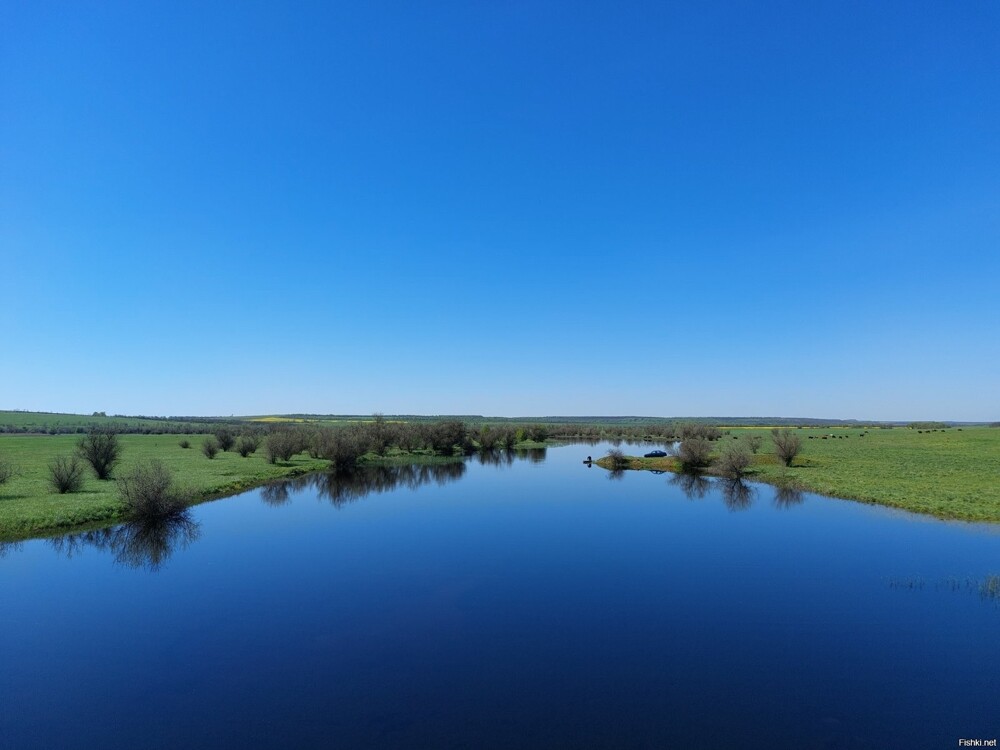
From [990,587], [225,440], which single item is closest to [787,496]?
[990,587]

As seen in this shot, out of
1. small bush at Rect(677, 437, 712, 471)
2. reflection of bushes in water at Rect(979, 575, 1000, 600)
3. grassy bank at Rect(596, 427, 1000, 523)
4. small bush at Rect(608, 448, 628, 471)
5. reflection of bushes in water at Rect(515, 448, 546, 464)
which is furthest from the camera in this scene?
reflection of bushes in water at Rect(515, 448, 546, 464)

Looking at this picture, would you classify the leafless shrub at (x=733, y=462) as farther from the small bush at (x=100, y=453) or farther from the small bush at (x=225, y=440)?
the small bush at (x=225, y=440)

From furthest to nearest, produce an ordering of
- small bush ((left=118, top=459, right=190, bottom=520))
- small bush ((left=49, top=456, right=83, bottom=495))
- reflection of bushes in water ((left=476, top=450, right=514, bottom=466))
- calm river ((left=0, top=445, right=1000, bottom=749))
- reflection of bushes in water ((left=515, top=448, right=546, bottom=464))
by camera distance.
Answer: reflection of bushes in water ((left=515, top=448, right=546, bottom=464)) < reflection of bushes in water ((left=476, top=450, right=514, bottom=466)) < small bush ((left=49, top=456, right=83, bottom=495)) < small bush ((left=118, top=459, right=190, bottom=520)) < calm river ((left=0, top=445, right=1000, bottom=749))

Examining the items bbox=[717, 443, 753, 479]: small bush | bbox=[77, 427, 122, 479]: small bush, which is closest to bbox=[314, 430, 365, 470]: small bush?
bbox=[77, 427, 122, 479]: small bush

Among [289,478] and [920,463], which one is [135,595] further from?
[920,463]

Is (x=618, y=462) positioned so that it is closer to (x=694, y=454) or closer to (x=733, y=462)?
(x=694, y=454)

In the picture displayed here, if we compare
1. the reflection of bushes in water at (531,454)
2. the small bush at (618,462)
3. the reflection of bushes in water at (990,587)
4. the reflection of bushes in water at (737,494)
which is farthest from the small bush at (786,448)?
the reflection of bushes in water at (990,587)

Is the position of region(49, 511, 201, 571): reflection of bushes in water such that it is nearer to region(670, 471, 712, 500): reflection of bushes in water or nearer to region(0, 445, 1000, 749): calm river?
region(0, 445, 1000, 749): calm river
